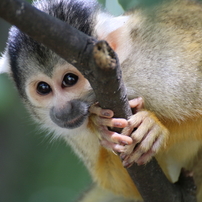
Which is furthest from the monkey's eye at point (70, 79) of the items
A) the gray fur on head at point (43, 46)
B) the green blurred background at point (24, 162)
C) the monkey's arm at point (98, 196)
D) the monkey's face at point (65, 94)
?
the monkey's arm at point (98, 196)

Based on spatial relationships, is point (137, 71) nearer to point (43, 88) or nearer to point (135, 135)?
point (135, 135)

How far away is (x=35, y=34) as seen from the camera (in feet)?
4.67

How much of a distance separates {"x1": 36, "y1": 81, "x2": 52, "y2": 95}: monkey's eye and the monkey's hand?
0.47 m

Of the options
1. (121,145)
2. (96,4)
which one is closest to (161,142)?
(121,145)

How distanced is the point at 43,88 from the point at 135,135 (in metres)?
0.80

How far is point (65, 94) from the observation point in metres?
2.52

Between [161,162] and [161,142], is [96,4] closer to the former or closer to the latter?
[161,142]

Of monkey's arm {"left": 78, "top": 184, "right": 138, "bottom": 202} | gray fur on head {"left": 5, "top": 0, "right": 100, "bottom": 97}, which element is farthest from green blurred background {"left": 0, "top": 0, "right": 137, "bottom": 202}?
gray fur on head {"left": 5, "top": 0, "right": 100, "bottom": 97}

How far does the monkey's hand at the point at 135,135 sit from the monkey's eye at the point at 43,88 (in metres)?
0.47

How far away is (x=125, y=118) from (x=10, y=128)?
7.47 feet

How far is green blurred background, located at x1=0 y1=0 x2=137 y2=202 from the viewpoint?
12.4 ft

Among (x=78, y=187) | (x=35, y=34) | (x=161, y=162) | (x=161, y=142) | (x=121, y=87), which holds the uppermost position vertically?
(x=35, y=34)

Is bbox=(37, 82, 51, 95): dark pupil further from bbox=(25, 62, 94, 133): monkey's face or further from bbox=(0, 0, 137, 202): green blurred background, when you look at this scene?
bbox=(0, 0, 137, 202): green blurred background

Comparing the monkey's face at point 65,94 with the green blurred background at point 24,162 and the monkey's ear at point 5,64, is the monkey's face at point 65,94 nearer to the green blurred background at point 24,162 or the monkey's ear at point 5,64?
the monkey's ear at point 5,64
